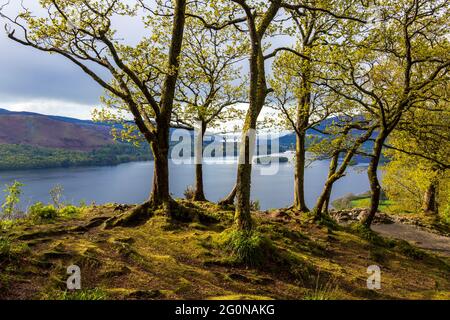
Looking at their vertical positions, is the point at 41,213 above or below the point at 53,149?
below

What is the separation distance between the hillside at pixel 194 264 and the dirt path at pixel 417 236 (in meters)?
3.90

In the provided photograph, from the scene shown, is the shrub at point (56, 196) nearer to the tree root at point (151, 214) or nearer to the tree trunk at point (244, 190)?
the tree root at point (151, 214)

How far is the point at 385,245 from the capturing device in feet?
44.7

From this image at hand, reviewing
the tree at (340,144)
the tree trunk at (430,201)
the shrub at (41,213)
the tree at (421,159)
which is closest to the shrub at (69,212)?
the shrub at (41,213)

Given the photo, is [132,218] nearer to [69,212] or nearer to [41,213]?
[41,213]

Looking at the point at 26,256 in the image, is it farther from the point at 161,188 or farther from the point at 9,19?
the point at 9,19

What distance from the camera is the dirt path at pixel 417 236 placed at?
16697 millimetres

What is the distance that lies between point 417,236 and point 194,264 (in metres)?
16.0

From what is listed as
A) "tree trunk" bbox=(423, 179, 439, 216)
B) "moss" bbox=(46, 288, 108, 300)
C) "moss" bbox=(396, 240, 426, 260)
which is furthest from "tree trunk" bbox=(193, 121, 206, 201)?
"tree trunk" bbox=(423, 179, 439, 216)

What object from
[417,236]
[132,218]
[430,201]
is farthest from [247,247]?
[430,201]

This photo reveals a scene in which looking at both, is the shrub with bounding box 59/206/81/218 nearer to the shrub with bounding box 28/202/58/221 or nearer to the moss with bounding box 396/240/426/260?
the shrub with bounding box 28/202/58/221

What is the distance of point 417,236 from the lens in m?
18.9

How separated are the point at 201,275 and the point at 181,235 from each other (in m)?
3.15

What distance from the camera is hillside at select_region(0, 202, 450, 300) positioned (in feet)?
21.3
